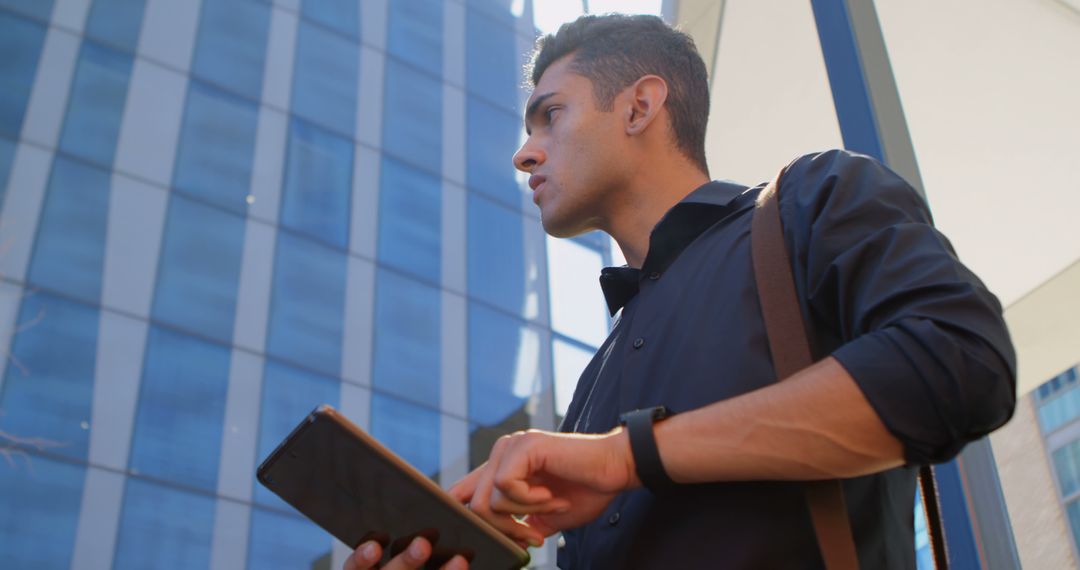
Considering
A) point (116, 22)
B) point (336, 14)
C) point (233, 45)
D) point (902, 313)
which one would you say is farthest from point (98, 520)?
point (902, 313)

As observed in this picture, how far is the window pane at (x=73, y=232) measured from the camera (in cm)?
1378


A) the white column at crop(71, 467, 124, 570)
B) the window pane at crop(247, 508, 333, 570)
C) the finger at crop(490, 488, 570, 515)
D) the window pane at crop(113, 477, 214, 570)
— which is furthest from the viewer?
the window pane at crop(247, 508, 333, 570)

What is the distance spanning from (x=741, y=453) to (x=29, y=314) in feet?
43.5

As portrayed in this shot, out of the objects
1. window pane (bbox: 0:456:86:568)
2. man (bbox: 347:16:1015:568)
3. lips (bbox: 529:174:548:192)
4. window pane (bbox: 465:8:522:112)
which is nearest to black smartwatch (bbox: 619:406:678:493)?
man (bbox: 347:16:1015:568)

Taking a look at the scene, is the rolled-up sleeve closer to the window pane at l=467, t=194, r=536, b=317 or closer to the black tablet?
the black tablet

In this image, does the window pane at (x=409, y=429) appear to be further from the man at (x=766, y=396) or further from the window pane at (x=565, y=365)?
the man at (x=766, y=396)

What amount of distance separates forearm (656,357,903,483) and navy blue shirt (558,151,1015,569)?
0.03 metres

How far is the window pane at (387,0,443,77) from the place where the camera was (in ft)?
60.0

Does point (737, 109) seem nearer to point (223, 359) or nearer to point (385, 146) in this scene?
point (223, 359)

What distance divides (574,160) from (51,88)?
552 inches

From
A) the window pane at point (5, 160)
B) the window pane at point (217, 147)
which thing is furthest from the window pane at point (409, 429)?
the window pane at point (5, 160)

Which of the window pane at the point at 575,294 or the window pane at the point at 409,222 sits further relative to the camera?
the window pane at the point at 575,294

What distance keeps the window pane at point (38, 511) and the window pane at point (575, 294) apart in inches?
296

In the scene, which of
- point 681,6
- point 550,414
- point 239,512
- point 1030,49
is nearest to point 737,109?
point 681,6
